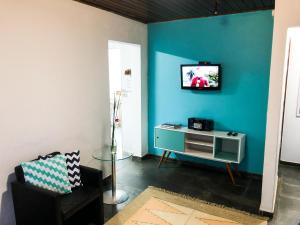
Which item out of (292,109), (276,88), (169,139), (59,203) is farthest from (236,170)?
(59,203)

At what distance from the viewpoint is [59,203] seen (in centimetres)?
203

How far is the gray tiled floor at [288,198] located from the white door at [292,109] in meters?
0.26

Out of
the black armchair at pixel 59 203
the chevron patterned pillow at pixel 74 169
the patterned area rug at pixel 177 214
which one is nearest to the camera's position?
the black armchair at pixel 59 203

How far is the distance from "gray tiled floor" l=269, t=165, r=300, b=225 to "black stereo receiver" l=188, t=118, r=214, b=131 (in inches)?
50.9

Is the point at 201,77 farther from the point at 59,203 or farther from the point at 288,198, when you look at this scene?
the point at 59,203

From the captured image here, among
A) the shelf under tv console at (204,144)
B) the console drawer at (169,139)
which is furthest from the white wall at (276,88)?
the console drawer at (169,139)

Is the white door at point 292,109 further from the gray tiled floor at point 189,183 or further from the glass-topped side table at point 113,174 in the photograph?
the glass-topped side table at point 113,174

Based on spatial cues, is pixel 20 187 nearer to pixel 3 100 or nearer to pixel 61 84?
pixel 3 100

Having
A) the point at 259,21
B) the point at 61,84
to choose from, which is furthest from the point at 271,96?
the point at 61,84

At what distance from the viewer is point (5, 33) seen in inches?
87.9

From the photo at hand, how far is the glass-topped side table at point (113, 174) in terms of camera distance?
3094mm

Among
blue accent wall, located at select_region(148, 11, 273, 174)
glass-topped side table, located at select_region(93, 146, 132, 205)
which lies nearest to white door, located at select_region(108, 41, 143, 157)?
blue accent wall, located at select_region(148, 11, 273, 174)

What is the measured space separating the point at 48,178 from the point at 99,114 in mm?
1303

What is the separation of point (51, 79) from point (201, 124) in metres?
2.33
